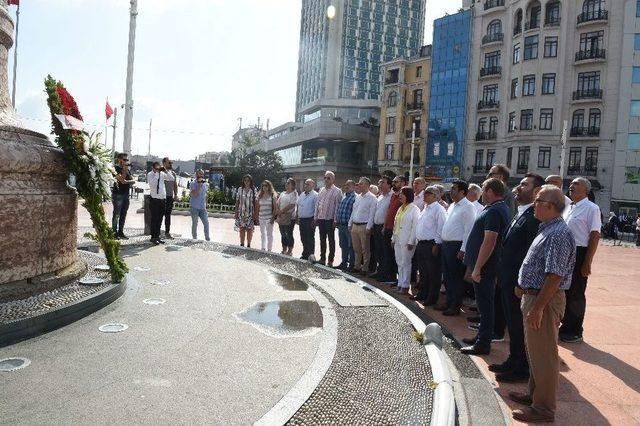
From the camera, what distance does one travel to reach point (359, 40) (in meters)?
95.6

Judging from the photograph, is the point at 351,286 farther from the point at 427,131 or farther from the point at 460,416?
the point at 427,131

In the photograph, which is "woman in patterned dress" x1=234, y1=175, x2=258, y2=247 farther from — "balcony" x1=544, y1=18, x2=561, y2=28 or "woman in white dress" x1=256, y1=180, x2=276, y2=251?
"balcony" x1=544, y1=18, x2=561, y2=28

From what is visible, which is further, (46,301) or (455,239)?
(455,239)

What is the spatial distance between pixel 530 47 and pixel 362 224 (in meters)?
38.3

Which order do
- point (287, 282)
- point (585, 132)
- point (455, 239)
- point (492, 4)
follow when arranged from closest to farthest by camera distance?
point (455, 239)
point (287, 282)
point (585, 132)
point (492, 4)

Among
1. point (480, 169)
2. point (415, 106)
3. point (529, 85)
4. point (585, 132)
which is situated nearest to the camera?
point (585, 132)

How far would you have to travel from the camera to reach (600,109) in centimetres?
3800

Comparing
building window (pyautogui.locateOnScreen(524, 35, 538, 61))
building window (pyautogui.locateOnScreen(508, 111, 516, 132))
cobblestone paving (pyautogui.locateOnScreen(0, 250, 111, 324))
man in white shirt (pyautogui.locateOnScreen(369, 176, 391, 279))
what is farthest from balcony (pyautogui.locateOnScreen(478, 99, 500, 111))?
cobblestone paving (pyautogui.locateOnScreen(0, 250, 111, 324))

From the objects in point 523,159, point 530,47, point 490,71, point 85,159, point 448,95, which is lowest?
point 85,159

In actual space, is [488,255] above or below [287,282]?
above

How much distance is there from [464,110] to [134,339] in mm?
46341

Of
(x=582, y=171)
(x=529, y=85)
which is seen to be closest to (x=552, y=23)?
(x=529, y=85)

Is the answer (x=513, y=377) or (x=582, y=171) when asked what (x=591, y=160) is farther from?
(x=513, y=377)

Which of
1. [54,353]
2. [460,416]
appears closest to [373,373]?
[460,416]
